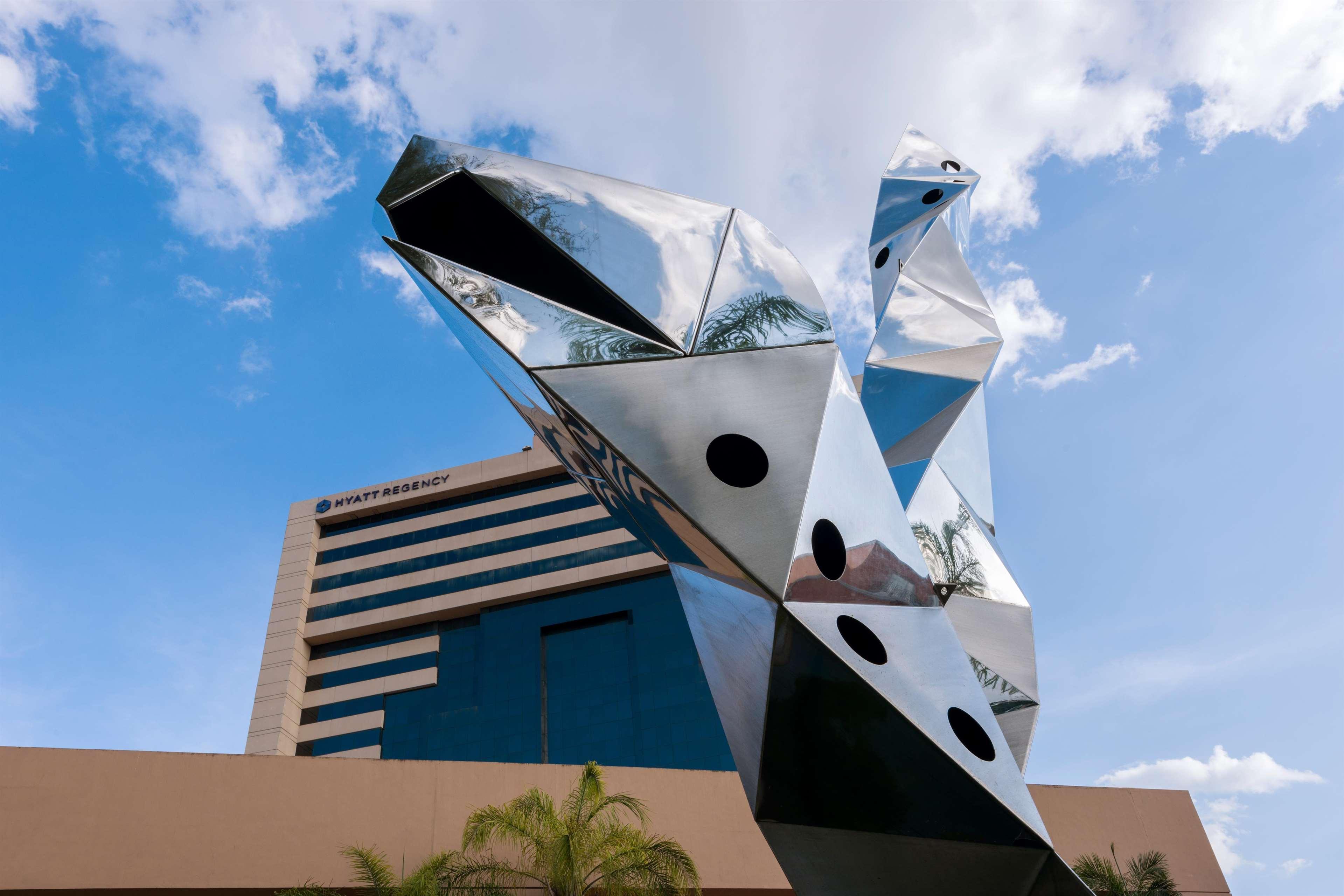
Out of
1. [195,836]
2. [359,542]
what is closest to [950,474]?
[195,836]

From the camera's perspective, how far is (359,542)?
6141 cm

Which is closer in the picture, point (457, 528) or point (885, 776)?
point (885, 776)

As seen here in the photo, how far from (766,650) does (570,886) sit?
32.9 feet

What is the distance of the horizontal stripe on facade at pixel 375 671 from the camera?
56062 mm

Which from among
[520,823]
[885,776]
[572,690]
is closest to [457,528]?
[572,690]

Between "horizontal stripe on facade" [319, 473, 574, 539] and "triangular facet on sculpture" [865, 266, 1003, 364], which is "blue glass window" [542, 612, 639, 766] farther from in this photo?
"triangular facet on sculpture" [865, 266, 1003, 364]

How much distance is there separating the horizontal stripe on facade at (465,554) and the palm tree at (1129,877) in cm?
3796

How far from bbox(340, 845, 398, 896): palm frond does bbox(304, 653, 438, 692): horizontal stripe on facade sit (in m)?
41.2

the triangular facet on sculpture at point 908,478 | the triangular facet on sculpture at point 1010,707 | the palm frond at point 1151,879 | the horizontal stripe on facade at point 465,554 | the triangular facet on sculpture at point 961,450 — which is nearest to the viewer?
the triangular facet on sculpture at point 1010,707

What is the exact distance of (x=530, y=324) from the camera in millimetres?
5504

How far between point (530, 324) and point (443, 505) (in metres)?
57.6

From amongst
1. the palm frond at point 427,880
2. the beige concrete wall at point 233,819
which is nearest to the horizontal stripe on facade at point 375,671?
the beige concrete wall at point 233,819

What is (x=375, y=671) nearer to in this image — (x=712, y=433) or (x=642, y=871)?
(x=642, y=871)

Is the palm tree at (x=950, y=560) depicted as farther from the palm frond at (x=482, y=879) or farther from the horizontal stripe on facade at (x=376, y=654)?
the horizontal stripe on facade at (x=376, y=654)
